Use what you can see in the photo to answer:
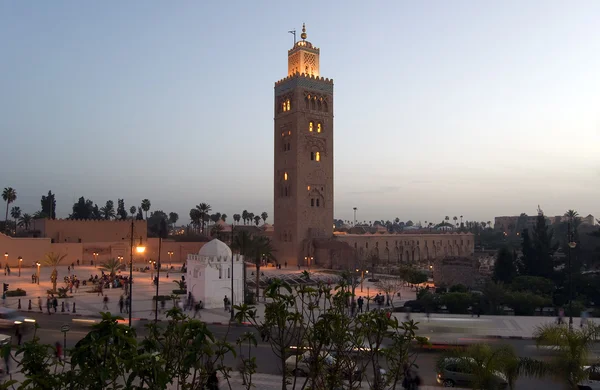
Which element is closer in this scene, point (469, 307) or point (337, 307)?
point (337, 307)

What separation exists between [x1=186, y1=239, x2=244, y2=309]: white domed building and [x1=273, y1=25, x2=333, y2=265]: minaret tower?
2027cm

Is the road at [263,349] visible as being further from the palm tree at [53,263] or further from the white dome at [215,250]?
the palm tree at [53,263]

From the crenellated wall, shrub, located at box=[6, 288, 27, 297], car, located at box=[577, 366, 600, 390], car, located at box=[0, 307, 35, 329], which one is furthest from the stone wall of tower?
car, located at box=[577, 366, 600, 390]

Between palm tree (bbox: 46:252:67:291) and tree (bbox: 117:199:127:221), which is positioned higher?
tree (bbox: 117:199:127:221)

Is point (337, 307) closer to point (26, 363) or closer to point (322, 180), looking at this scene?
point (26, 363)

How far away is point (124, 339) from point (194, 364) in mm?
697

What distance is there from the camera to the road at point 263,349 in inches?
476

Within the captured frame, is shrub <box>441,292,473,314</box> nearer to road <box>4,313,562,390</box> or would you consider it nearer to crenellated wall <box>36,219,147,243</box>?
road <box>4,313,562,390</box>

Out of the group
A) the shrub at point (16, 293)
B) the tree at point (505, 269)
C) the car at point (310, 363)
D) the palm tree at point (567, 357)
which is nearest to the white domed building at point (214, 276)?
the shrub at point (16, 293)

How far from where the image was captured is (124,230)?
51250 mm

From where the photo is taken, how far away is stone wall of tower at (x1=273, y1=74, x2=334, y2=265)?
45.8m

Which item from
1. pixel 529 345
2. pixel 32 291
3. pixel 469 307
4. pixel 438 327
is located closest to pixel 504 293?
pixel 469 307

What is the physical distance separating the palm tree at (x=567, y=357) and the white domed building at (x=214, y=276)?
1685cm

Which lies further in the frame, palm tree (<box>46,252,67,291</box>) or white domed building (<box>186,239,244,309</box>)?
palm tree (<box>46,252,67,291</box>)
